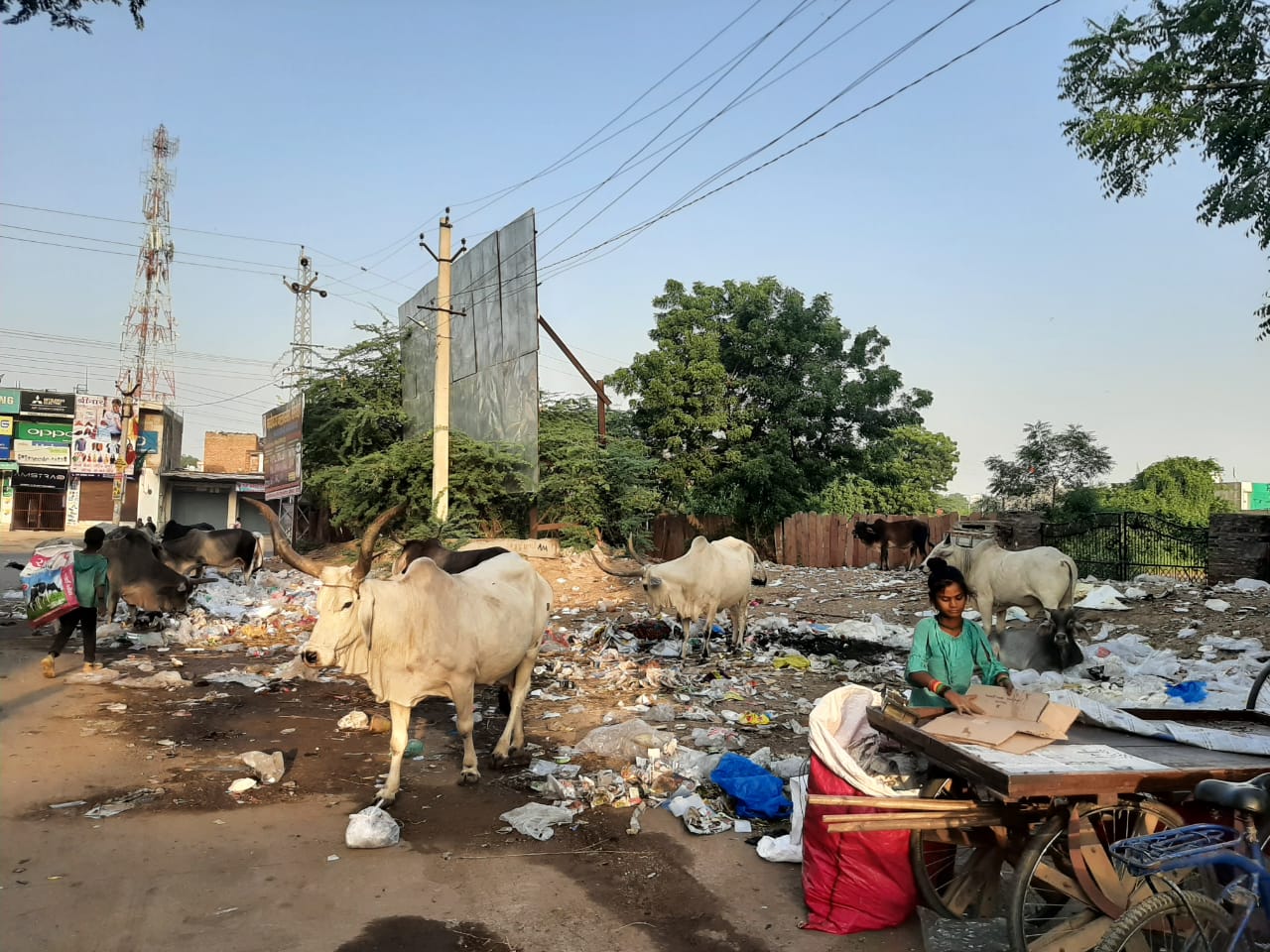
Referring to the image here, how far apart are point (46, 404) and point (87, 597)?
106 feet

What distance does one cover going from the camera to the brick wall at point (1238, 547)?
38.9 feet

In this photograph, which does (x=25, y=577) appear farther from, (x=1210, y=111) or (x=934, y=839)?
(x=1210, y=111)

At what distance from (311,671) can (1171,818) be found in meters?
8.07

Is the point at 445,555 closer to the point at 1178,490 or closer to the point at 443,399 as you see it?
the point at 443,399

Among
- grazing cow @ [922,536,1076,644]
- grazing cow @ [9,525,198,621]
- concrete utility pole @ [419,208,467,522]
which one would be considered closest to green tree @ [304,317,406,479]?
concrete utility pole @ [419,208,467,522]

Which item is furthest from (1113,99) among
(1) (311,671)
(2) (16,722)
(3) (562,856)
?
(2) (16,722)

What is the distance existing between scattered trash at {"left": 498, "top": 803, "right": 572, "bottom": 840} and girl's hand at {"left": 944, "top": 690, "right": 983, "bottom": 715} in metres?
2.36

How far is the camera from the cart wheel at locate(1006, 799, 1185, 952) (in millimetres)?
2900

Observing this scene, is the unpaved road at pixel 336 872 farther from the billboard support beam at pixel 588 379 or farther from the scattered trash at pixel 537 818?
the billboard support beam at pixel 588 379

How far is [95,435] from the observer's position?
35031mm

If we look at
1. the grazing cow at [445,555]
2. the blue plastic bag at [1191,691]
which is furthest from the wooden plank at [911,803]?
the blue plastic bag at [1191,691]

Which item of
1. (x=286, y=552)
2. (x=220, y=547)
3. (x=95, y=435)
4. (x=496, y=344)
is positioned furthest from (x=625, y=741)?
(x=95, y=435)

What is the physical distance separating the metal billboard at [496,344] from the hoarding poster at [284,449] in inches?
139

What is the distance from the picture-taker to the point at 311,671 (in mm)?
8953
